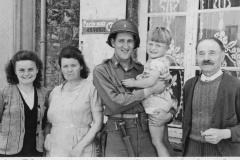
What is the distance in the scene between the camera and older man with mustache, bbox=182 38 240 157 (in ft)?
7.82

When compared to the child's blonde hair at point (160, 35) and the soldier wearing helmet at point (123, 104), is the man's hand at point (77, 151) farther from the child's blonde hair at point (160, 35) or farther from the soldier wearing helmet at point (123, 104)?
the child's blonde hair at point (160, 35)

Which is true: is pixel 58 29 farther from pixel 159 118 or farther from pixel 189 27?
pixel 159 118

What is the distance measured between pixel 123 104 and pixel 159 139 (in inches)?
20.0

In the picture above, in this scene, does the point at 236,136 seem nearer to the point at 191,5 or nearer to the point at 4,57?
the point at 191,5

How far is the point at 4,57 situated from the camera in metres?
5.12

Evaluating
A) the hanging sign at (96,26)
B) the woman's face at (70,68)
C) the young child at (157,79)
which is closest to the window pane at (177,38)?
the hanging sign at (96,26)

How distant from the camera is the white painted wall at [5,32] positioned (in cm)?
507

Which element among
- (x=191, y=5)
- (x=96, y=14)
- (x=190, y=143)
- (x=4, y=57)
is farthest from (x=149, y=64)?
(x=4, y=57)

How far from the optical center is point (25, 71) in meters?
2.90

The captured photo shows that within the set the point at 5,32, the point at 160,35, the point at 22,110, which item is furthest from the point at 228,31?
the point at 5,32

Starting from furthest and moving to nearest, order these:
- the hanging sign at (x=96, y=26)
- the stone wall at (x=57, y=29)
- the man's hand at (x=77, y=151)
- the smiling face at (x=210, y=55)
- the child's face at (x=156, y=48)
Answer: the stone wall at (x=57, y=29) → the hanging sign at (x=96, y=26) → the child's face at (x=156, y=48) → the man's hand at (x=77, y=151) → the smiling face at (x=210, y=55)

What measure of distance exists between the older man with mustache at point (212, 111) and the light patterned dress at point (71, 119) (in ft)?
2.92

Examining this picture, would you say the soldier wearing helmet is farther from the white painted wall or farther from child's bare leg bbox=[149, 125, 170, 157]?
the white painted wall

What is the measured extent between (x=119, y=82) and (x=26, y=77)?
2.98ft
